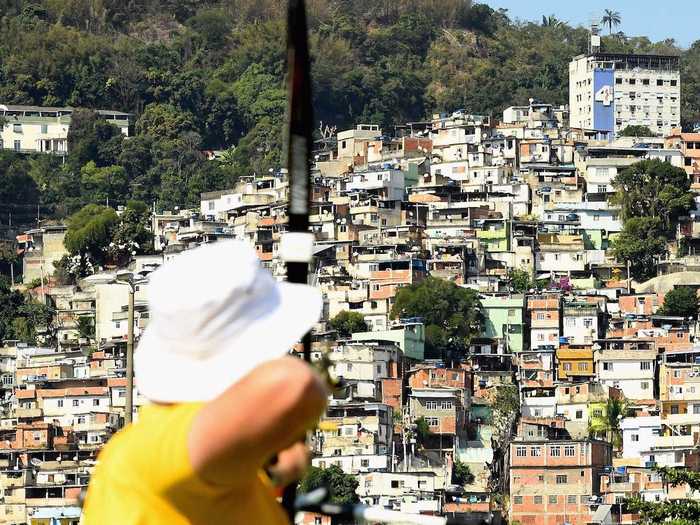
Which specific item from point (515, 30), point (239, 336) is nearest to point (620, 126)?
point (515, 30)

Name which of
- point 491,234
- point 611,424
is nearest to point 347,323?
point 491,234

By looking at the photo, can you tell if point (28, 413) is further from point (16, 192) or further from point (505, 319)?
point (16, 192)

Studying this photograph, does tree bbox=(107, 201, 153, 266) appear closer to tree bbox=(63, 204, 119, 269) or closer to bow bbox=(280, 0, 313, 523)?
tree bbox=(63, 204, 119, 269)

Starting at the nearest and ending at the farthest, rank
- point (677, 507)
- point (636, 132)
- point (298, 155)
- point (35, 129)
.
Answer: point (298, 155), point (677, 507), point (636, 132), point (35, 129)

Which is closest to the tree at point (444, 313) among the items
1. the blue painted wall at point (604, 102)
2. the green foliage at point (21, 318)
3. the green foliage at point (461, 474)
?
the green foliage at point (461, 474)

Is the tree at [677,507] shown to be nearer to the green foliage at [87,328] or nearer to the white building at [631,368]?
the white building at [631,368]

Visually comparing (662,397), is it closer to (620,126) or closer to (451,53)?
(620,126)
